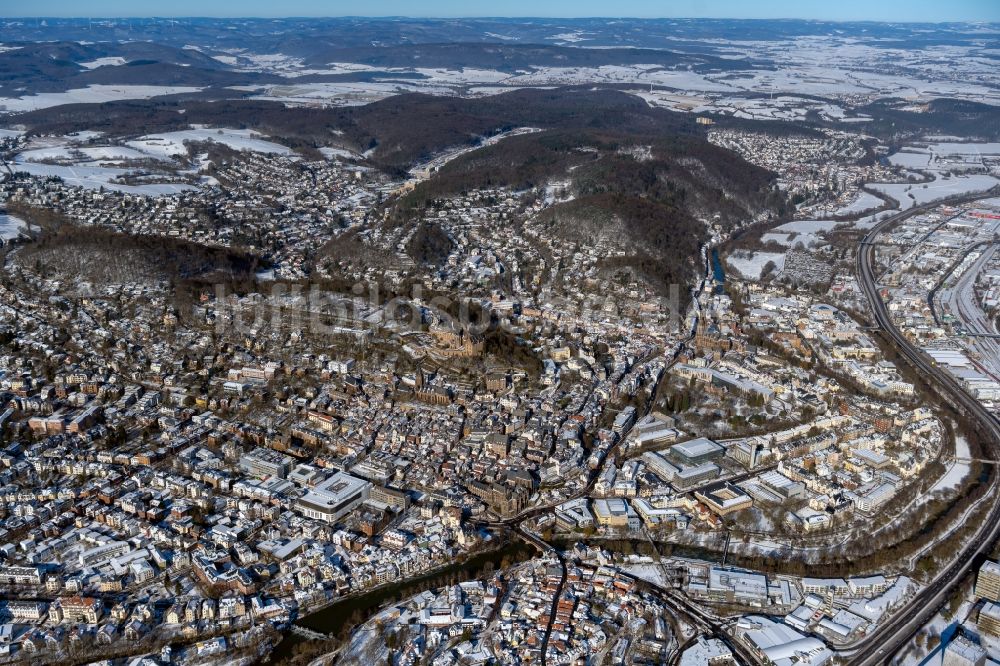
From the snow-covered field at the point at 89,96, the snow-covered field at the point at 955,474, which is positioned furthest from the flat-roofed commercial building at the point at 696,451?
the snow-covered field at the point at 89,96

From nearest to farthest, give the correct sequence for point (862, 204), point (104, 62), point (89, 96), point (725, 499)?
1. point (725, 499)
2. point (862, 204)
3. point (89, 96)
4. point (104, 62)

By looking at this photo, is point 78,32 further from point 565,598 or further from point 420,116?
point 565,598

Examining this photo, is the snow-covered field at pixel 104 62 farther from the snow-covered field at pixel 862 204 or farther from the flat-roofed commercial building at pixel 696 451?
the flat-roofed commercial building at pixel 696 451

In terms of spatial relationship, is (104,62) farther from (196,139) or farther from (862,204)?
(862,204)

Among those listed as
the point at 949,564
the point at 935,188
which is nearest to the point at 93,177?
the point at 949,564

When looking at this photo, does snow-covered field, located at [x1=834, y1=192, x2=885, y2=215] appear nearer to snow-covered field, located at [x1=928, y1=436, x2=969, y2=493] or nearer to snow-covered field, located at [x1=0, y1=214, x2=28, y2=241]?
snow-covered field, located at [x1=928, y1=436, x2=969, y2=493]

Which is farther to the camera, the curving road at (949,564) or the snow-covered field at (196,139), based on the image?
the snow-covered field at (196,139)

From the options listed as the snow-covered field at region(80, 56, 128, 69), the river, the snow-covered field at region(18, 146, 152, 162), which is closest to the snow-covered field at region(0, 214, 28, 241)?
the snow-covered field at region(18, 146, 152, 162)
